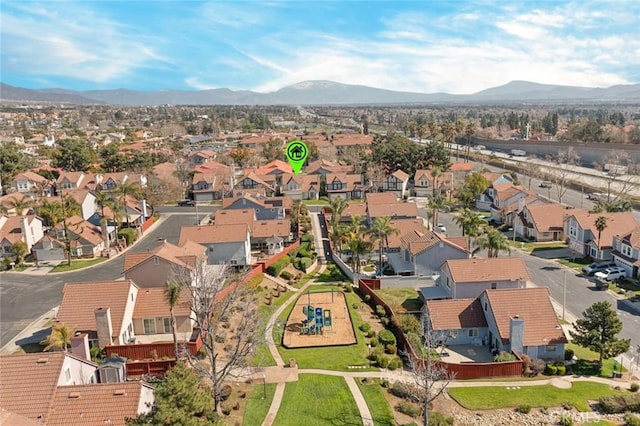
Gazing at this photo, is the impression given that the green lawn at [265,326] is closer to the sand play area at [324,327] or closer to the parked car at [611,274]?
Result: the sand play area at [324,327]

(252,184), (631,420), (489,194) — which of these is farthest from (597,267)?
(252,184)

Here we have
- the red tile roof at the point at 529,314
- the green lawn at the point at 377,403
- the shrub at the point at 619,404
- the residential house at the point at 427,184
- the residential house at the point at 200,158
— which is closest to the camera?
the green lawn at the point at 377,403

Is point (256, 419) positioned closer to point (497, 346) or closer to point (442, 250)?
point (497, 346)

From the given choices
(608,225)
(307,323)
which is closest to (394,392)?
(307,323)

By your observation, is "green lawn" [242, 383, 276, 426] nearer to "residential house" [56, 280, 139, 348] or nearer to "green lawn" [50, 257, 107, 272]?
"residential house" [56, 280, 139, 348]

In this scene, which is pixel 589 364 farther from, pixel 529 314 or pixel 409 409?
pixel 409 409

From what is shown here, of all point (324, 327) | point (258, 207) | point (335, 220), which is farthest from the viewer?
point (258, 207)

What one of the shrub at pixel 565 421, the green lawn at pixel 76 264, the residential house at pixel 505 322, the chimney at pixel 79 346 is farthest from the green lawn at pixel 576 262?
the green lawn at pixel 76 264
